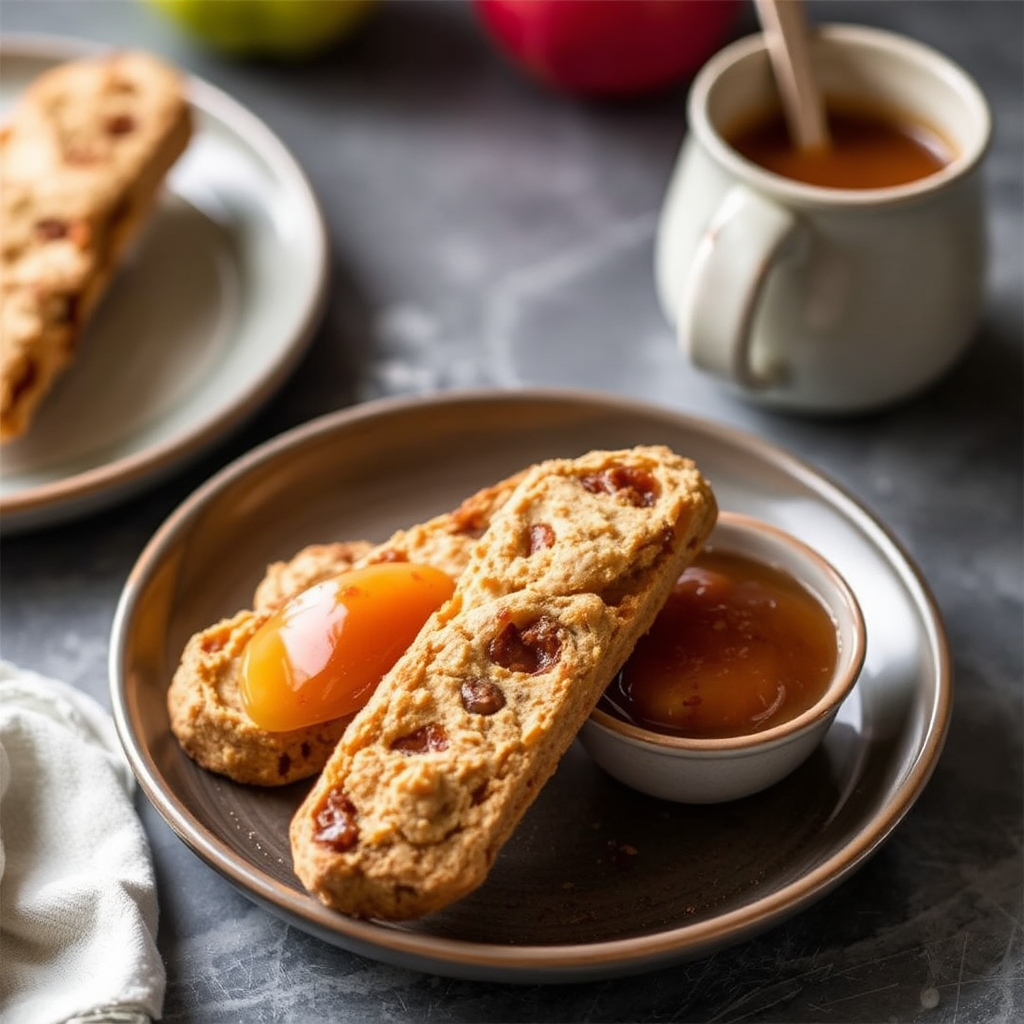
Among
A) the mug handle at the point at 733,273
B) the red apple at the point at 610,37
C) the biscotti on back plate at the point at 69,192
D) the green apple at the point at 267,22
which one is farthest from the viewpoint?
the green apple at the point at 267,22

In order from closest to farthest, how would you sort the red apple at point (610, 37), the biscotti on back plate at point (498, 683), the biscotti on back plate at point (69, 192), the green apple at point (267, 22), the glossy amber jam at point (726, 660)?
the biscotti on back plate at point (498, 683) < the glossy amber jam at point (726, 660) < the biscotti on back plate at point (69, 192) < the red apple at point (610, 37) < the green apple at point (267, 22)

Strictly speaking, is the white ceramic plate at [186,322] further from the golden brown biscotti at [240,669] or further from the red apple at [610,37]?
the red apple at [610,37]

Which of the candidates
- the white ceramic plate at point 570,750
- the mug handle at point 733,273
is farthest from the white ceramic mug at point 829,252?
the white ceramic plate at point 570,750

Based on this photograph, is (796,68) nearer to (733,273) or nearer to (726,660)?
(733,273)

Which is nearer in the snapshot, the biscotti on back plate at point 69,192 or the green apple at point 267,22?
the biscotti on back plate at point 69,192

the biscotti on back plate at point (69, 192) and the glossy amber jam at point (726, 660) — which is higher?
the biscotti on back plate at point (69, 192)
